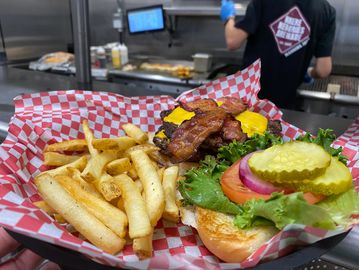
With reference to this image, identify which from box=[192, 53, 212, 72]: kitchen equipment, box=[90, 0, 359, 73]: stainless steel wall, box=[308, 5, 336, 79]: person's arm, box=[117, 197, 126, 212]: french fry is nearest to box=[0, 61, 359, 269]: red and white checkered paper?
box=[117, 197, 126, 212]: french fry

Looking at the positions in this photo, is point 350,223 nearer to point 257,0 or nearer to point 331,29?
point 257,0

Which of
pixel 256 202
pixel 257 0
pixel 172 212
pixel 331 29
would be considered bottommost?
pixel 172 212

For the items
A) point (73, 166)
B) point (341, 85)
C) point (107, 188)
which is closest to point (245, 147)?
point (107, 188)

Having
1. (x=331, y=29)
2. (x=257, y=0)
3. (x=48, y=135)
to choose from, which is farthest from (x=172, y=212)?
(x=331, y=29)

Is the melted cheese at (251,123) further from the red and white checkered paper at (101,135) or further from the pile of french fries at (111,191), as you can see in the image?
the pile of french fries at (111,191)

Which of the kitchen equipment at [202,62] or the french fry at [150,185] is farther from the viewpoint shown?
the kitchen equipment at [202,62]

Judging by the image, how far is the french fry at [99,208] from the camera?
112 centimetres

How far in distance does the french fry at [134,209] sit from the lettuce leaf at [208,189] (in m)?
0.18

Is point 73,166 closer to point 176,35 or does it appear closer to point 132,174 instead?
point 132,174

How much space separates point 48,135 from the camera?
173 cm

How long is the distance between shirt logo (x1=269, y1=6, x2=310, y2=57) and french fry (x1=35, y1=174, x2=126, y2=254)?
2986mm

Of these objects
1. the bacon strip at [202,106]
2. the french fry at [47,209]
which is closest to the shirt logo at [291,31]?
the bacon strip at [202,106]

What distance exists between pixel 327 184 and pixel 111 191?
72 centimetres

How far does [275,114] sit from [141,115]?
80 cm
